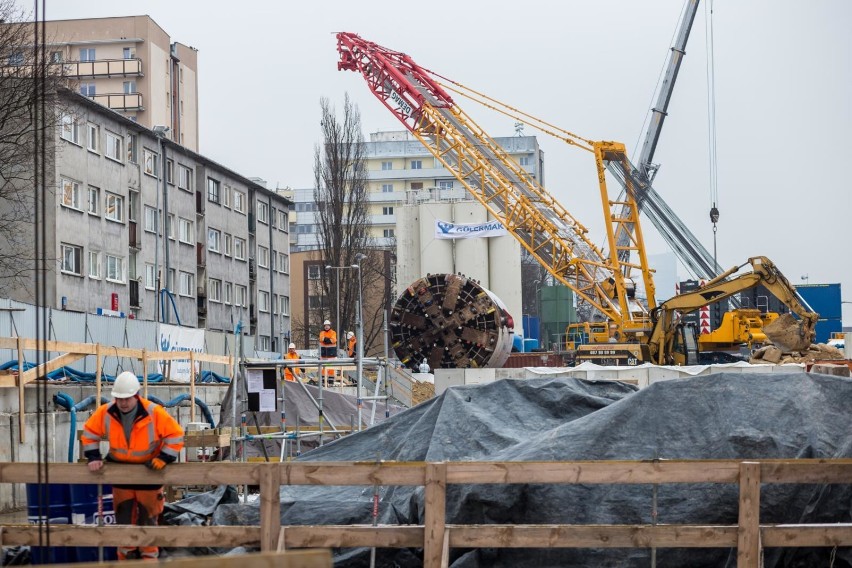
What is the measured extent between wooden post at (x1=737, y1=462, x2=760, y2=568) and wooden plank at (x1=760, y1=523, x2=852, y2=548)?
0.12 metres

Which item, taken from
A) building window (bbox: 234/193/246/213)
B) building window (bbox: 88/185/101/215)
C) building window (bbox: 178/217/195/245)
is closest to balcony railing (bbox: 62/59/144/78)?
building window (bbox: 234/193/246/213)

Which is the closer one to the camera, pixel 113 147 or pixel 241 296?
pixel 113 147

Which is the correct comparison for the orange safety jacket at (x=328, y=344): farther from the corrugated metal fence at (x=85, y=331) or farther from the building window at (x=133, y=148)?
the building window at (x=133, y=148)

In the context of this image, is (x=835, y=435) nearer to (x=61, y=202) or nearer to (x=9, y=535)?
(x=9, y=535)

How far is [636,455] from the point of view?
11.0m

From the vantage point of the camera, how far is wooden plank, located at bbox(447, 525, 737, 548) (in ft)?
31.3

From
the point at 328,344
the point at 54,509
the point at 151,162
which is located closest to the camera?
the point at 54,509

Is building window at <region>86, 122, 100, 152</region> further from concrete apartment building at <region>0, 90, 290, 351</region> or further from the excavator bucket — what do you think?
the excavator bucket

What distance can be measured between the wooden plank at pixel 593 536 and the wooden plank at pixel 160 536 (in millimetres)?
1594

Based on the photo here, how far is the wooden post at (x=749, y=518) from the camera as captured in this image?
9344 millimetres

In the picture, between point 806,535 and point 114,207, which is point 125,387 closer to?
point 806,535

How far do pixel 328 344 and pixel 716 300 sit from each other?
9923 millimetres

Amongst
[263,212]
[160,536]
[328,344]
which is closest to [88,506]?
[160,536]

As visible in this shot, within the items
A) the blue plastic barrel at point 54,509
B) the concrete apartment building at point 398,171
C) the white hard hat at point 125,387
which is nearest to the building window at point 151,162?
the blue plastic barrel at point 54,509
